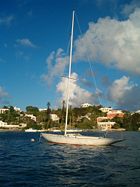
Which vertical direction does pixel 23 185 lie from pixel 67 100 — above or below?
below

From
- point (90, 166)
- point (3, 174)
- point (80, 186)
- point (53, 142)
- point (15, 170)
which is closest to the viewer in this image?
point (80, 186)

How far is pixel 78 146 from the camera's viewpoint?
2633 inches

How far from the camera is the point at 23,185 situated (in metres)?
Result: 28.6

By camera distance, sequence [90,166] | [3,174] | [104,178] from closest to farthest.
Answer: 1. [104,178]
2. [3,174]
3. [90,166]

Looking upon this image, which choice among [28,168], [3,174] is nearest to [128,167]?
[28,168]

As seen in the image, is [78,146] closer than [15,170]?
No

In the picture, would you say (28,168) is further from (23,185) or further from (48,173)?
(23,185)

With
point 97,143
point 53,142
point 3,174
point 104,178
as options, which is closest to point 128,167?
point 104,178

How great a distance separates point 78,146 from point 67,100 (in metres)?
11.3

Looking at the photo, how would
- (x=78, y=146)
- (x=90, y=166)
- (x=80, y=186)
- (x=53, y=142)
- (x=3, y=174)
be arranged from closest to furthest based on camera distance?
(x=80, y=186)
(x=3, y=174)
(x=90, y=166)
(x=78, y=146)
(x=53, y=142)

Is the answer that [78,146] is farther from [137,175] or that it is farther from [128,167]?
[137,175]

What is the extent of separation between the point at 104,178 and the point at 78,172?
406 centimetres

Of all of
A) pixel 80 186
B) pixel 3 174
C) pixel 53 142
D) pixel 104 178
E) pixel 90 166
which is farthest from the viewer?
pixel 53 142

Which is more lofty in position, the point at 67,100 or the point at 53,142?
the point at 67,100
